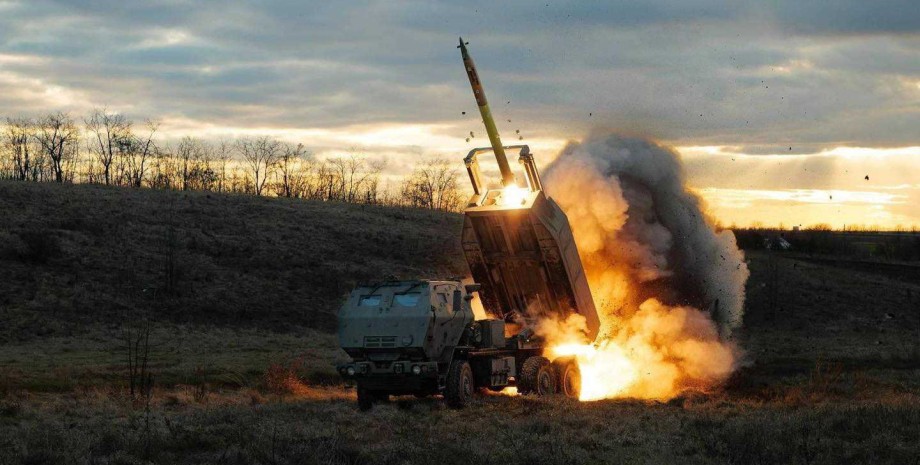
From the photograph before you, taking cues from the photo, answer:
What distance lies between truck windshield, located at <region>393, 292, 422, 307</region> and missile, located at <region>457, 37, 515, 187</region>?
3.61m

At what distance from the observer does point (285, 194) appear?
95688mm

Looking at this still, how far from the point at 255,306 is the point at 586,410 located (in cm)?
3045

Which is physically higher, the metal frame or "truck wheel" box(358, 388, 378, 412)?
the metal frame

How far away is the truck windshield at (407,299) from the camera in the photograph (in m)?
22.3

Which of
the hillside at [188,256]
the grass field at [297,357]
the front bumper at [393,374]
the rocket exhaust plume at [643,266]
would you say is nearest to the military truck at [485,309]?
the front bumper at [393,374]

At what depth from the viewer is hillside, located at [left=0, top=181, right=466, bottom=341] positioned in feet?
148

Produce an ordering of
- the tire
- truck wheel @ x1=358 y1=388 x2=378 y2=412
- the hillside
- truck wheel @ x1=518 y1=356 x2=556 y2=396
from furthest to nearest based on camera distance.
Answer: the hillside < the tire < truck wheel @ x1=518 y1=356 x2=556 y2=396 < truck wheel @ x1=358 y1=388 x2=378 y2=412

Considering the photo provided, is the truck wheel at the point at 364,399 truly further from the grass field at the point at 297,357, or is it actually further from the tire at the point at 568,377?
the tire at the point at 568,377

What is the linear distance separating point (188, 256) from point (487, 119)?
1340 inches

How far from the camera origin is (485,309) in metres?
25.4

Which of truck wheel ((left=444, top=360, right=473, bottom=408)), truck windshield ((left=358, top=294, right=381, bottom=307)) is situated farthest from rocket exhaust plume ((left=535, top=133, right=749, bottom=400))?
truck windshield ((left=358, top=294, right=381, bottom=307))

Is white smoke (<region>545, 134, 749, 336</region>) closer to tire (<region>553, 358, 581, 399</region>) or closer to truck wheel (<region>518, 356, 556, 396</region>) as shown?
tire (<region>553, 358, 581, 399</region>)

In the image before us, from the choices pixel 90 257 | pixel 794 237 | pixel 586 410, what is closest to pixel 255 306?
pixel 90 257

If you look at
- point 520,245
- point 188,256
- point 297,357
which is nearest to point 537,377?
point 520,245
